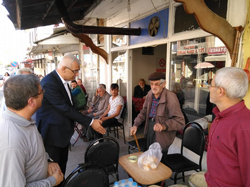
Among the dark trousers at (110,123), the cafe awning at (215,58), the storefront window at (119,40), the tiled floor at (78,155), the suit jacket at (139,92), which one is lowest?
the tiled floor at (78,155)

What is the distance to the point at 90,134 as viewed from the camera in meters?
4.85

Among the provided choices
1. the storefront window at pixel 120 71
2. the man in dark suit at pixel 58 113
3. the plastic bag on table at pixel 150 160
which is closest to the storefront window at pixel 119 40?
the storefront window at pixel 120 71

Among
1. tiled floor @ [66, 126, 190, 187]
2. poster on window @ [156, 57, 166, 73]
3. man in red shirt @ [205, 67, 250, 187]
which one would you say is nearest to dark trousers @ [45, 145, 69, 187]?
tiled floor @ [66, 126, 190, 187]

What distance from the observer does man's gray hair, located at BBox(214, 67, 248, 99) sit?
1.21 meters

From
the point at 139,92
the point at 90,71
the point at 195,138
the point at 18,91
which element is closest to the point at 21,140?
the point at 18,91

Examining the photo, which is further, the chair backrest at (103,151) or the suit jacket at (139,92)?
the suit jacket at (139,92)

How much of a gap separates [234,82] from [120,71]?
4390mm

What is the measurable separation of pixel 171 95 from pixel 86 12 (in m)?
3.77

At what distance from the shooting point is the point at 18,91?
115cm

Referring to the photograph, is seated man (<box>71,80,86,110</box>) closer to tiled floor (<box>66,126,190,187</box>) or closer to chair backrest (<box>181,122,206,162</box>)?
tiled floor (<box>66,126,190,187</box>)

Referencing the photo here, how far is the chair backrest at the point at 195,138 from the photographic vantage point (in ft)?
7.84

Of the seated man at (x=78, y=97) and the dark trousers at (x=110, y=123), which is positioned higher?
the seated man at (x=78, y=97)

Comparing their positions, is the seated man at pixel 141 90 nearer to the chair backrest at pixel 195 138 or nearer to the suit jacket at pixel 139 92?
the suit jacket at pixel 139 92

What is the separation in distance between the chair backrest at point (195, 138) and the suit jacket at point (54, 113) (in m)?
1.64
